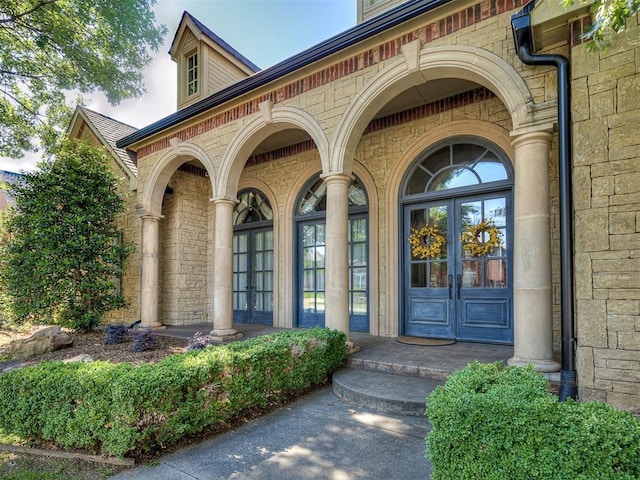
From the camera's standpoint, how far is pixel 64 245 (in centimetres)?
686

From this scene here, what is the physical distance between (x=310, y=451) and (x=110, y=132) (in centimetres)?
933

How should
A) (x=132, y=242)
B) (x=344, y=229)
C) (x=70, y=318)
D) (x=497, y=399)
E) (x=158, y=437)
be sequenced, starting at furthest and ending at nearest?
(x=132, y=242), (x=70, y=318), (x=344, y=229), (x=158, y=437), (x=497, y=399)

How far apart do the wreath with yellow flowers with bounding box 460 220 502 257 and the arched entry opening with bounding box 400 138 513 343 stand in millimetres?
13

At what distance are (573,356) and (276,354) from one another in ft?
8.79

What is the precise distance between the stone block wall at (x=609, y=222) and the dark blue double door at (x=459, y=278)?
7.21 ft

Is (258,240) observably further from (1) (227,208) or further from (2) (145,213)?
(2) (145,213)

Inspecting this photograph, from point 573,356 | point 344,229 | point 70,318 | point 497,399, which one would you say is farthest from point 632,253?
point 70,318

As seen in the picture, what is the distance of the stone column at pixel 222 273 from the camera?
619 centimetres

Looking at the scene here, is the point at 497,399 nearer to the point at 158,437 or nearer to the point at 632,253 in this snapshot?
the point at 632,253

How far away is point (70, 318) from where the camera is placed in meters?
7.20

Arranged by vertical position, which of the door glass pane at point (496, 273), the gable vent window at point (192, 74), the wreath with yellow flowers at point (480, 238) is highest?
the gable vent window at point (192, 74)

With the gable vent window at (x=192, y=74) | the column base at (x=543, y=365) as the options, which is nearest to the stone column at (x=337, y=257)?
the column base at (x=543, y=365)

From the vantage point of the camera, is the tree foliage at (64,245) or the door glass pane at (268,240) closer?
the tree foliage at (64,245)

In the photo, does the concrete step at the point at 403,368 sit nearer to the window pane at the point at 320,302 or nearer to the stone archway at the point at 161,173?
the window pane at the point at 320,302
